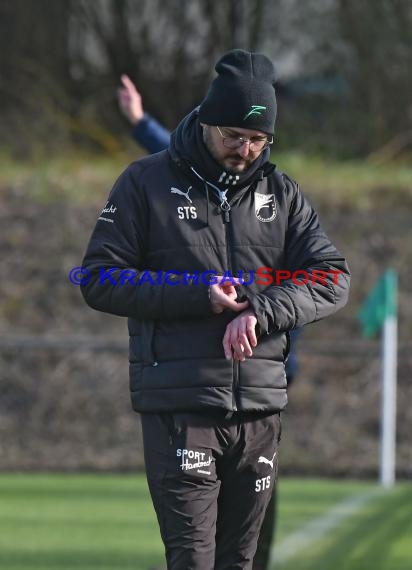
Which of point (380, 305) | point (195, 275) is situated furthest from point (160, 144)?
point (380, 305)

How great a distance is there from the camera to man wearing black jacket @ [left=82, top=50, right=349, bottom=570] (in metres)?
4.50

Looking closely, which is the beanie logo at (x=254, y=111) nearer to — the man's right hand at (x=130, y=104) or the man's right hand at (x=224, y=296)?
the man's right hand at (x=224, y=296)

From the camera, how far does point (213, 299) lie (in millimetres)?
4449

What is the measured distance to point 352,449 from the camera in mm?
14914

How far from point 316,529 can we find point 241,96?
4.91 meters

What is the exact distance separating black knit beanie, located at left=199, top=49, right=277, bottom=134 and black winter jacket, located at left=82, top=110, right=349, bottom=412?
0.52 feet

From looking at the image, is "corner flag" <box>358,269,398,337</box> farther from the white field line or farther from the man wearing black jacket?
the man wearing black jacket

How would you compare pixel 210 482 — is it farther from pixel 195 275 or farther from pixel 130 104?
pixel 130 104

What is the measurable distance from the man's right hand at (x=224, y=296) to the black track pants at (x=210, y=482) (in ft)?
1.20

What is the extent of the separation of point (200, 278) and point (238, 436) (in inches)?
21.0

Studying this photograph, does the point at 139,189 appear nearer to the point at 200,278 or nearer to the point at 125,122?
the point at 200,278

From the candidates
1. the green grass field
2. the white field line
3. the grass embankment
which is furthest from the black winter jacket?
the grass embankment

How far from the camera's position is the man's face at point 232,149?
4.57 meters

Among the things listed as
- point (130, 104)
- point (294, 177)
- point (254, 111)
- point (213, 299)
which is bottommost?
point (213, 299)
